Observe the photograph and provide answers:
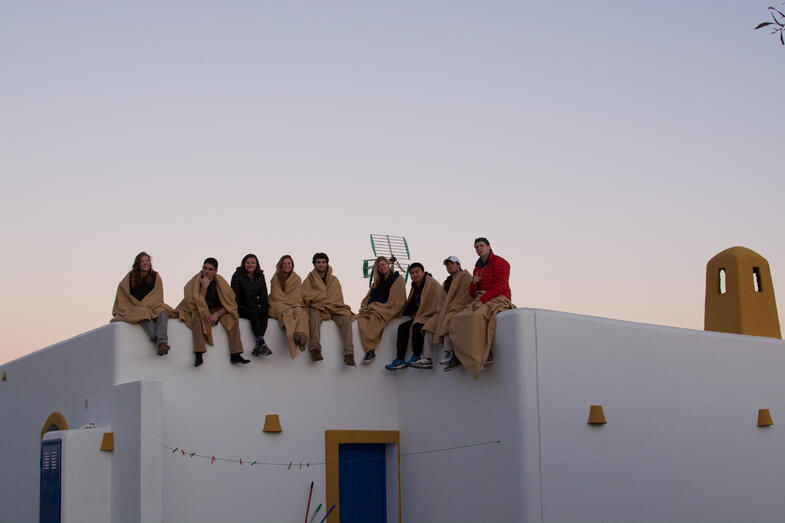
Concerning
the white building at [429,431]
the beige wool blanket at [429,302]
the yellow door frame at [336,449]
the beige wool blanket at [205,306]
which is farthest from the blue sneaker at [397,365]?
the beige wool blanket at [205,306]

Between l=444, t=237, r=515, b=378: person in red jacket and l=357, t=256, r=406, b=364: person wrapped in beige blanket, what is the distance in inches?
47.0

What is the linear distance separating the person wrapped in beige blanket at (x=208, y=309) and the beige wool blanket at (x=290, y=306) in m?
0.53

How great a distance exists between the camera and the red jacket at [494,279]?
409 inches

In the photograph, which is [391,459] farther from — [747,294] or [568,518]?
[747,294]

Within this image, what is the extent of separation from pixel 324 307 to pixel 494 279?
210 centimetres

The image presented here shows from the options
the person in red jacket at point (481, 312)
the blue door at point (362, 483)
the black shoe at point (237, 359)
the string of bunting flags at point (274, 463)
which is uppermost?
the person in red jacket at point (481, 312)

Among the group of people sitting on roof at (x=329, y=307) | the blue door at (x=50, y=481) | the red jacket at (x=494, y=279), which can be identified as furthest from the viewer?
the red jacket at (x=494, y=279)

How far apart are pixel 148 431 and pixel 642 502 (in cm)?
531

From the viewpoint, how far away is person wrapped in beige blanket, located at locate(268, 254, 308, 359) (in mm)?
10781

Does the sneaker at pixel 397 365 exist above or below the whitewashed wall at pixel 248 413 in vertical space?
above

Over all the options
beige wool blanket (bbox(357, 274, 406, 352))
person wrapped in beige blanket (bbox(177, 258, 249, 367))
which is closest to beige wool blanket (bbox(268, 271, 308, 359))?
person wrapped in beige blanket (bbox(177, 258, 249, 367))

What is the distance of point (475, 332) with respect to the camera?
9969 millimetres

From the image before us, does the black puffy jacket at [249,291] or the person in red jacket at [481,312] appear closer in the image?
the person in red jacket at [481,312]

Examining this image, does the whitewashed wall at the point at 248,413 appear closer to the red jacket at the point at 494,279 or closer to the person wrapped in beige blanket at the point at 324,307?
the person wrapped in beige blanket at the point at 324,307
